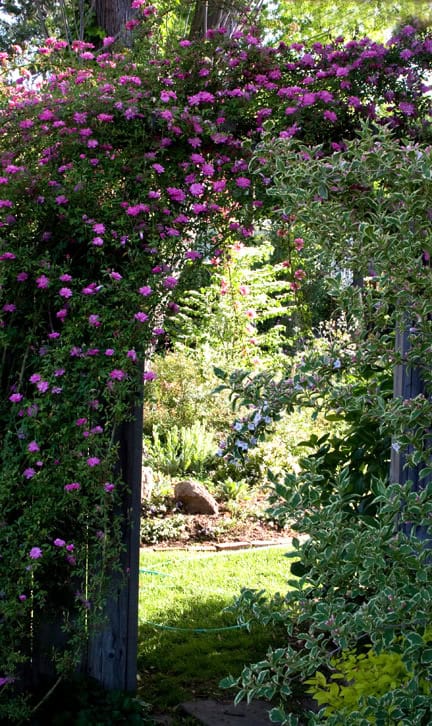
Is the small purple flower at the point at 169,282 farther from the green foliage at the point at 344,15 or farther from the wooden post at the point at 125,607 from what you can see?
the green foliage at the point at 344,15

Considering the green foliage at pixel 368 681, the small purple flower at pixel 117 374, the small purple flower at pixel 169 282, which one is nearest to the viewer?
the green foliage at pixel 368 681

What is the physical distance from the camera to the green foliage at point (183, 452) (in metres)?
7.14

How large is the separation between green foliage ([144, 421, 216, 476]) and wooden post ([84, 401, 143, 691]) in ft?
12.4

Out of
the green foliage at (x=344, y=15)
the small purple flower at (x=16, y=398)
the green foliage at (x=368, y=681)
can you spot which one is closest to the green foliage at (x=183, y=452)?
the green foliage at (x=344, y=15)

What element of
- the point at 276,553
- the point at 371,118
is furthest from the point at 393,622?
the point at 276,553

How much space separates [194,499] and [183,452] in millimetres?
825

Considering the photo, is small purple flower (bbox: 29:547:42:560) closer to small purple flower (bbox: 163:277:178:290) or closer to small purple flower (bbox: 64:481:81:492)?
small purple flower (bbox: 64:481:81:492)

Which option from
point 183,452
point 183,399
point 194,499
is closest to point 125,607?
point 194,499

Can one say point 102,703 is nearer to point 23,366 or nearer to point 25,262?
point 23,366

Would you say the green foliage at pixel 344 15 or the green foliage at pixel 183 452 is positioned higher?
the green foliage at pixel 344 15

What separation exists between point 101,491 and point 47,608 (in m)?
0.58

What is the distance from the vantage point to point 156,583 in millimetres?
5004

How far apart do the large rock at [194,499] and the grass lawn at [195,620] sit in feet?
2.39

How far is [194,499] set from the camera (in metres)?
6.40
